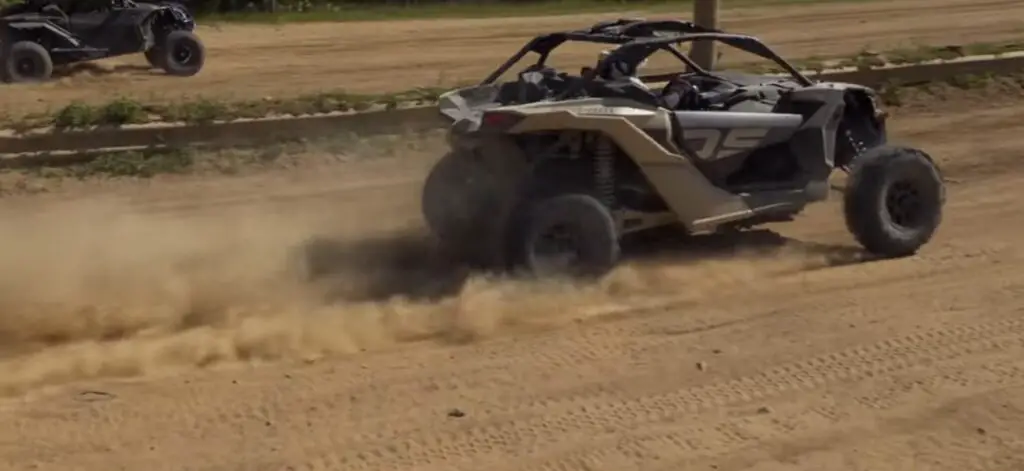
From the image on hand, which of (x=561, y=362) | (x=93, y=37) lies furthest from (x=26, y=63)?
(x=561, y=362)

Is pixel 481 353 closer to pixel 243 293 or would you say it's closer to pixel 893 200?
pixel 243 293

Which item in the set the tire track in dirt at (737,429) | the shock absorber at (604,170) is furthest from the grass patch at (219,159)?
the tire track in dirt at (737,429)

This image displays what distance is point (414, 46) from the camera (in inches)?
739

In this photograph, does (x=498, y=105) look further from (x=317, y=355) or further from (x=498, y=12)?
(x=498, y=12)

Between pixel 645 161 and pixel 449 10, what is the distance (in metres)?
17.1

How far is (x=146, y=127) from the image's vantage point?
1098cm

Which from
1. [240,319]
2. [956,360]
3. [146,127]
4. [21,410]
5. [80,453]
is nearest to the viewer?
[80,453]

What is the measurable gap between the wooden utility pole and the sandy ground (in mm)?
3987

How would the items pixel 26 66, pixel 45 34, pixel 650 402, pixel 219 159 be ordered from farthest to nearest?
1. pixel 45 34
2. pixel 26 66
3. pixel 219 159
4. pixel 650 402

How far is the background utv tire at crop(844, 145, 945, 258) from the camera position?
325 inches

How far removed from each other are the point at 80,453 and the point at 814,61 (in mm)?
11275

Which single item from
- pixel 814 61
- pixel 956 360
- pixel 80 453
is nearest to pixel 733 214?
pixel 956 360

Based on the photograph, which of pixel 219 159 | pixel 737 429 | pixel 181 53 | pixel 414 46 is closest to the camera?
pixel 737 429

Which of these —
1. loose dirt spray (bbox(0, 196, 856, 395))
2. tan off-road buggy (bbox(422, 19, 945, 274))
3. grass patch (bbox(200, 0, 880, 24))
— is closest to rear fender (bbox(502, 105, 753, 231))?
tan off-road buggy (bbox(422, 19, 945, 274))
